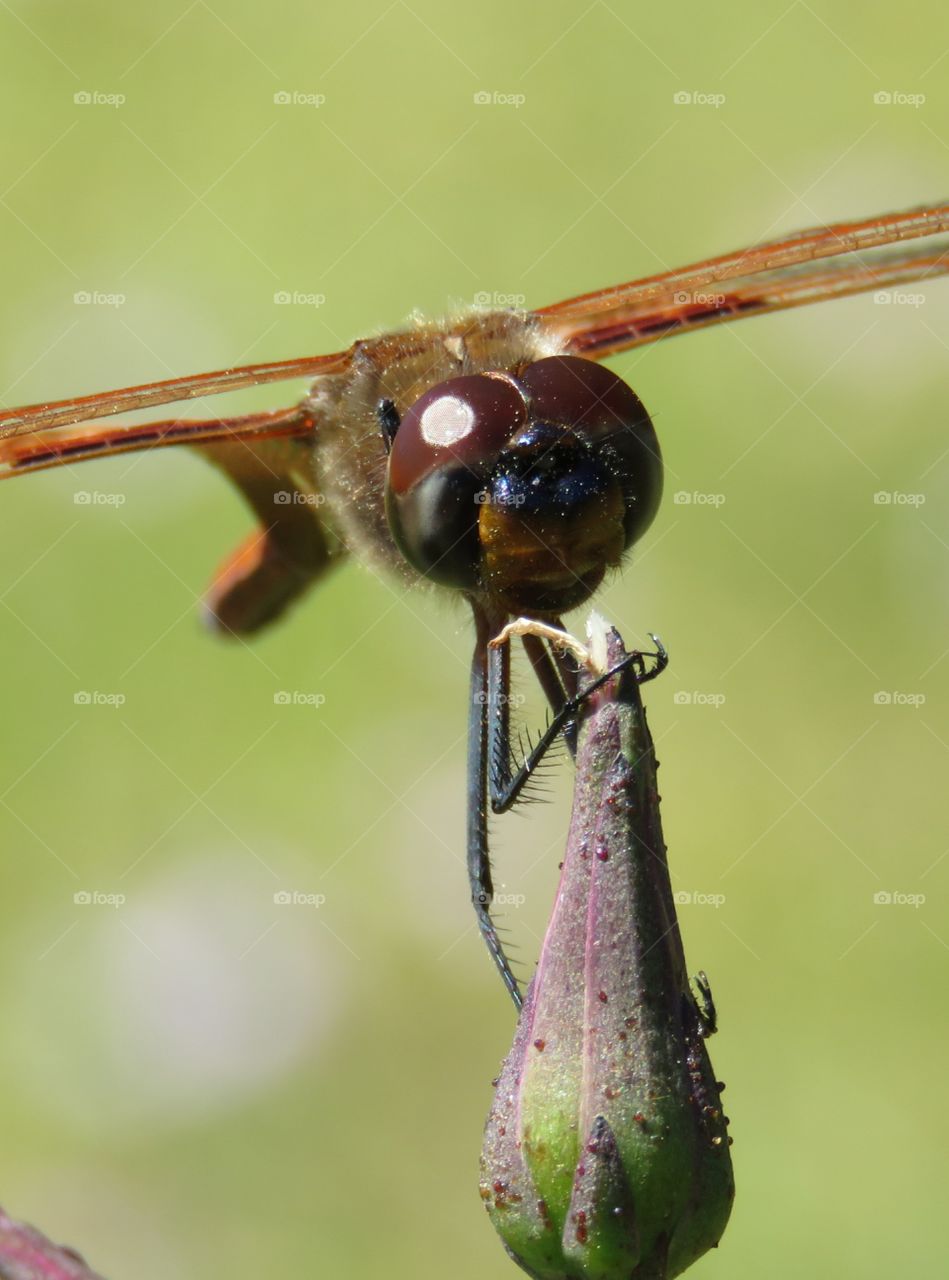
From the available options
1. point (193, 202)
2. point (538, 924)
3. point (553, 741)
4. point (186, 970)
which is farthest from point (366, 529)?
point (193, 202)

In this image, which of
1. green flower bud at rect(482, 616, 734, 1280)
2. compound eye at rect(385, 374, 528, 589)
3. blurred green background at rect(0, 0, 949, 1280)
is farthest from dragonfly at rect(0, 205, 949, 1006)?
blurred green background at rect(0, 0, 949, 1280)

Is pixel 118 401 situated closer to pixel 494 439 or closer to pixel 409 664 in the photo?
pixel 494 439

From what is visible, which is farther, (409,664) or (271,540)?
(409,664)

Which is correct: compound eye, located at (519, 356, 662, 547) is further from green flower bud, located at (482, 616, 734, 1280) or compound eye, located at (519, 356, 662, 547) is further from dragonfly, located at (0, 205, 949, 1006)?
green flower bud, located at (482, 616, 734, 1280)

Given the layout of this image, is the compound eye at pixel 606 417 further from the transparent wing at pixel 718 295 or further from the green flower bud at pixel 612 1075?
the green flower bud at pixel 612 1075

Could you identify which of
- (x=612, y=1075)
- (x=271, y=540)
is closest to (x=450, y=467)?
(x=612, y=1075)

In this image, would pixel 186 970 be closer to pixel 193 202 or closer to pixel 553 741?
pixel 553 741

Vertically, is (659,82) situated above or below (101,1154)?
above
